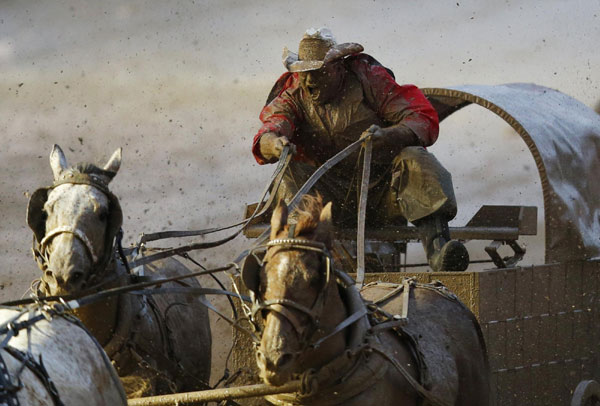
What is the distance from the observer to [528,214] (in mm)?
7031

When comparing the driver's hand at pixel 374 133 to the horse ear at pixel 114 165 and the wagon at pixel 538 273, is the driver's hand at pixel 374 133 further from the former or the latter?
the horse ear at pixel 114 165

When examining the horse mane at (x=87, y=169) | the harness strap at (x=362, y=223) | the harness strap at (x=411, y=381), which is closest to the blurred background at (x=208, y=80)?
the harness strap at (x=362, y=223)

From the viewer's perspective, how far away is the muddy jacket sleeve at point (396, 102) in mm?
6340

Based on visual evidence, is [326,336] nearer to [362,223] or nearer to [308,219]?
[308,219]

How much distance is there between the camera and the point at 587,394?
6504 mm

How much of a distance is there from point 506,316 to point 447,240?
1.71ft

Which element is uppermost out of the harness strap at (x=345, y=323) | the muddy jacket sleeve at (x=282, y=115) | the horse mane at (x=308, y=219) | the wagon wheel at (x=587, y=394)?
the muddy jacket sleeve at (x=282, y=115)

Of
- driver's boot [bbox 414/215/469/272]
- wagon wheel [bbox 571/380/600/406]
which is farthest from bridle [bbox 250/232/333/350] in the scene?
wagon wheel [bbox 571/380/600/406]

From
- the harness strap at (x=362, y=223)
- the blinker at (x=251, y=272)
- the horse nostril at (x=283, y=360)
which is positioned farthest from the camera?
the harness strap at (x=362, y=223)

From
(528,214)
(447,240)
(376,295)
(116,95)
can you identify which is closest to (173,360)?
(376,295)

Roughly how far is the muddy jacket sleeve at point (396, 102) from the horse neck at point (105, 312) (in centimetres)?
209

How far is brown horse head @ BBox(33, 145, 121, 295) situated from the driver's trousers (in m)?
1.83

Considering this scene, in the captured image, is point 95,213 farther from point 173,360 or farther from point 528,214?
point 528,214

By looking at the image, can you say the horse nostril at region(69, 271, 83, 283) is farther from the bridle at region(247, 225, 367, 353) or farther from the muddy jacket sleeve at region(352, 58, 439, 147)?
the muddy jacket sleeve at region(352, 58, 439, 147)
